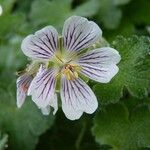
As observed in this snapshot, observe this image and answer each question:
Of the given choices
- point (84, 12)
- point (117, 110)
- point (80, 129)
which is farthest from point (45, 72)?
point (84, 12)

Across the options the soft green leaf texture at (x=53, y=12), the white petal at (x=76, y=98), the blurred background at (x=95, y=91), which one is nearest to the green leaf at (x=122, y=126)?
the blurred background at (x=95, y=91)

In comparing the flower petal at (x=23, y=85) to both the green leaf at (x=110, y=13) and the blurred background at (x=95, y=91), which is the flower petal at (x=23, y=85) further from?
the green leaf at (x=110, y=13)

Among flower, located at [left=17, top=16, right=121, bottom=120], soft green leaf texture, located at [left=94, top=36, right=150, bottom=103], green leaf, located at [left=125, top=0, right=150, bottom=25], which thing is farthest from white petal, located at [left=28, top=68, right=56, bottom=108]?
green leaf, located at [left=125, top=0, right=150, bottom=25]

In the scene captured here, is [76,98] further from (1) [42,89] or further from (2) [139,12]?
(2) [139,12]

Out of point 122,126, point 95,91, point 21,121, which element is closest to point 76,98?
point 95,91

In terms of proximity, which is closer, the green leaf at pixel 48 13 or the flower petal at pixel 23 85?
the flower petal at pixel 23 85
